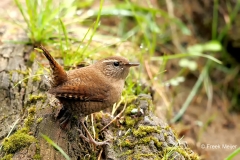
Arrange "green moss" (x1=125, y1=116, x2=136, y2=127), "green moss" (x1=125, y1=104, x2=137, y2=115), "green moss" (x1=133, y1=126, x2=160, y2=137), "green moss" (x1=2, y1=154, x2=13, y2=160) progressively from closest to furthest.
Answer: "green moss" (x1=2, y1=154, x2=13, y2=160), "green moss" (x1=133, y1=126, x2=160, y2=137), "green moss" (x1=125, y1=116, x2=136, y2=127), "green moss" (x1=125, y1=104, x2=137, y2=115)

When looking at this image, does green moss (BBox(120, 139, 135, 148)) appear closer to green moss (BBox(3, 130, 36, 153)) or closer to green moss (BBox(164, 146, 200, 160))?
green moss (BBox(164, 146, 200, 160))

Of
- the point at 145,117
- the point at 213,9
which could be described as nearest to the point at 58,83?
the point at 145,117

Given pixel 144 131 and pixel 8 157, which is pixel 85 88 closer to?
pixel 144 131

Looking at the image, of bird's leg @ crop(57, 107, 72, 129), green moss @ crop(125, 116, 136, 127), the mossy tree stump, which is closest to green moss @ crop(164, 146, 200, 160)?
the mossy tree stump

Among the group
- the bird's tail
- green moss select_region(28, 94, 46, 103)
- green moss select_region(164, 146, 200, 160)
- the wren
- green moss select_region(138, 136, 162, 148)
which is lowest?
green moss select_region(164, 146, 200, 160)

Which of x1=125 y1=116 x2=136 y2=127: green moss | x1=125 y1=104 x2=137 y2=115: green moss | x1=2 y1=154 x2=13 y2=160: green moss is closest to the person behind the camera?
x1=2 y1=154 x2=13 y2=160: green moss

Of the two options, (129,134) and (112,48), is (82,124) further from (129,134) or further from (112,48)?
(112,48)

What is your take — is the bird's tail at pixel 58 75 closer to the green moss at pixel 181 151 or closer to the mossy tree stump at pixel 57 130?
the mossy tree stump at pixel 57 130
